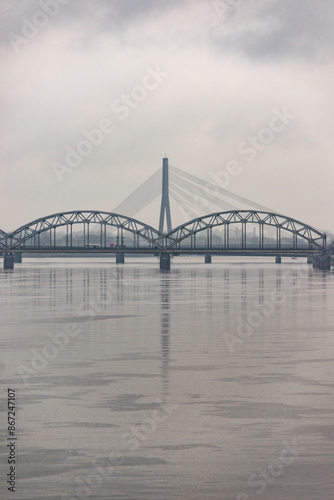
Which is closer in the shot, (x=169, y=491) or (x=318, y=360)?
(x=169, y=491)

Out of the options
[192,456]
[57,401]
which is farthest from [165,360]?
[192,456]

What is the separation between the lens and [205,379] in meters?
28.1

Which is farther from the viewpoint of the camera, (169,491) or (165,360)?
(165,360)

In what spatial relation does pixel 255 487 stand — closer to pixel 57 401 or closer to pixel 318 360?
pixel 57 401

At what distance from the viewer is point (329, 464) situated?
682 inches

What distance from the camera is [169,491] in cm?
1566

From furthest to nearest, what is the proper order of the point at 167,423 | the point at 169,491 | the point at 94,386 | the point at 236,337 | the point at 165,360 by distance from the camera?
the point at 236,337 → the point at 165,360 → the point at 94,386 → the point at 167,423 → the point at 169,491

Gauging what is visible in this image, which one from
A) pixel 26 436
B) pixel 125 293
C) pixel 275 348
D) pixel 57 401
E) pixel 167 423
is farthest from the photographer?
pixel 125 293

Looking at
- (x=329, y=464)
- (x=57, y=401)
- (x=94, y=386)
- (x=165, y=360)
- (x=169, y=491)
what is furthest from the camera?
(x=165, y=360)

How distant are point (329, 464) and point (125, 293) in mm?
71610

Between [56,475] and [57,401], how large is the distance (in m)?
7.27

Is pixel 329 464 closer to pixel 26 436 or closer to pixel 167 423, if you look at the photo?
pixel 167 423

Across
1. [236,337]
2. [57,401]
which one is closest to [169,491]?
[57,401]

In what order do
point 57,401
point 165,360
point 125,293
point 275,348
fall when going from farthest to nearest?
point 125,293 → point 275,348 → point 165,360 → point 57,401
